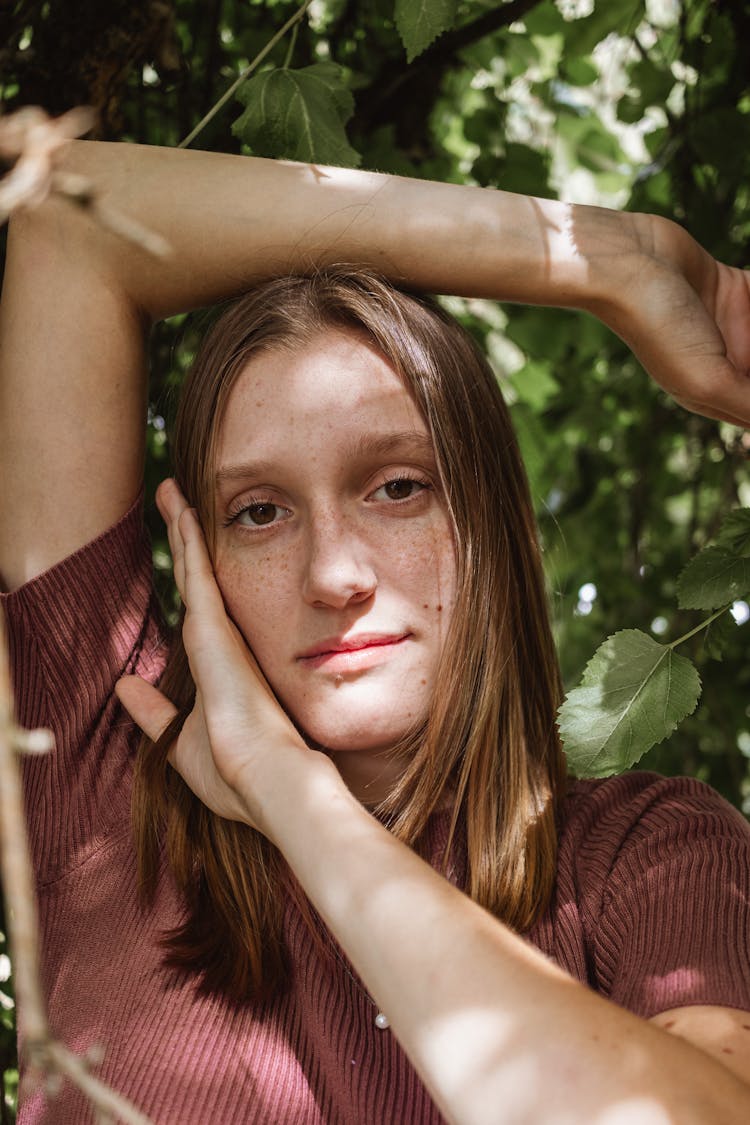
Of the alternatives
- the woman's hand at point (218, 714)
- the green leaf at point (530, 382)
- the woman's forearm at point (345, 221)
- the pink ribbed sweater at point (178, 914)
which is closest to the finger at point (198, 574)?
the woman's hand at point (218, 714)

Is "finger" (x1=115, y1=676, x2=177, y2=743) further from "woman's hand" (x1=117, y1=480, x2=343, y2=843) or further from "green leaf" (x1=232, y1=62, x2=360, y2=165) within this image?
"green leaf" (x1=232, y1=62, x2=360, y2=165)

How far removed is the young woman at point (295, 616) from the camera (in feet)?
4.96

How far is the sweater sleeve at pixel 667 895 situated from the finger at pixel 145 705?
678 mm

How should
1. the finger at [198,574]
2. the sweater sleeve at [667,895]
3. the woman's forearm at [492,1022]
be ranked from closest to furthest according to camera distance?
1. the woman's forearm at [492,1022]
2. the sweater sleeve at [667,895]
3. the finger at [198,574]

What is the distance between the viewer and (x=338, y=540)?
1.54 meters

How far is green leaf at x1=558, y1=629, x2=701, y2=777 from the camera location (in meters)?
1.38

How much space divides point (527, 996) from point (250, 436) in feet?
2.92

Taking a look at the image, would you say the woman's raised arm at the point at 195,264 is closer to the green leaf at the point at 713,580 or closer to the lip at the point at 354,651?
the green leaf at the point at 713,580

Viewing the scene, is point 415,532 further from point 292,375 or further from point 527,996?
point 527,996

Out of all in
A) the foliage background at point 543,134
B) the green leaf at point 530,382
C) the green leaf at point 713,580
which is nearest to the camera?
the green leaf at point 713,580

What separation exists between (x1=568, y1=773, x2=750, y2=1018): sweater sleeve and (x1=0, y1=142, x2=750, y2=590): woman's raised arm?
0.61 metres

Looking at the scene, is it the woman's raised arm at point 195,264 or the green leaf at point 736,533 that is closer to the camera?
the green leaf at point 736,533

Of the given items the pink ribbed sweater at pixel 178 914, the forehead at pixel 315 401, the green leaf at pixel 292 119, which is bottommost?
the pink ribbed sweater at pixel 178 914

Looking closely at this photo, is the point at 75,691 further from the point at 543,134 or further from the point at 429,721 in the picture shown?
the point at 543,134
